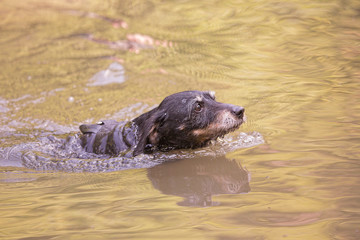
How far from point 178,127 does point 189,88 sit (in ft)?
10.0

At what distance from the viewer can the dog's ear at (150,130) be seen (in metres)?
5.51

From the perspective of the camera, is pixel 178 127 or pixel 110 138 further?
pixel 110 138

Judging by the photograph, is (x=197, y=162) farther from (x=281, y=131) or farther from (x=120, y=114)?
(x=120, y=114)

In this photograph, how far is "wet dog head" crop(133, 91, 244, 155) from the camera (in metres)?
5.56

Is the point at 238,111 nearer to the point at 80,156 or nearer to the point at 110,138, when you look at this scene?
the point at 110,138

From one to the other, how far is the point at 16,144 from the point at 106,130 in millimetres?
1526

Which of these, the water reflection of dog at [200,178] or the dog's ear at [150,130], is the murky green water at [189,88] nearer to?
the water reflection of dog at [200,178]

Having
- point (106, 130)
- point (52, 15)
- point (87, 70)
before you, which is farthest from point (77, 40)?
point (106, 130)

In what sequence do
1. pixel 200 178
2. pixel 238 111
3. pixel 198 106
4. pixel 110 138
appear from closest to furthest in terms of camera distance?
pixel 200 178 → pixel 238 111 → pixel 198 106 → pixel 110 138

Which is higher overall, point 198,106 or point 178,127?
point 198,106

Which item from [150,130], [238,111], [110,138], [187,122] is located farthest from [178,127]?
[110,138]

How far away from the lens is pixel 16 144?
21.9ft

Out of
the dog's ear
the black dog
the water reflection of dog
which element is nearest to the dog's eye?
the black dog

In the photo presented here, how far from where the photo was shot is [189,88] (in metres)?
8.62
